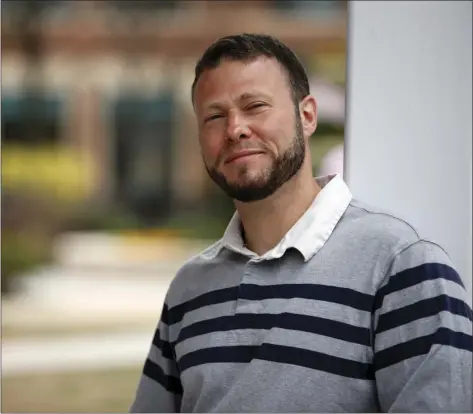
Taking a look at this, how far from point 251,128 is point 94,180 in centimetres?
460

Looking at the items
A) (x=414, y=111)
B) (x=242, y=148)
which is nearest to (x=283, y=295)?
(x=242, y=148)

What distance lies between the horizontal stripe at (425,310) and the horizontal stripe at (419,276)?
3cm

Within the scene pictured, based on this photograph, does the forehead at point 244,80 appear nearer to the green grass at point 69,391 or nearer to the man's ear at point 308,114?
the man's ear at point 308,114

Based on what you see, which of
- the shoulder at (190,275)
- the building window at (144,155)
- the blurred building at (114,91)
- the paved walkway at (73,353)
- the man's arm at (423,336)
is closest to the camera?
the man's arm at (423,336)

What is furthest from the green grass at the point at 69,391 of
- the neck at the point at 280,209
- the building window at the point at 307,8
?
the neck at the point at 280,209

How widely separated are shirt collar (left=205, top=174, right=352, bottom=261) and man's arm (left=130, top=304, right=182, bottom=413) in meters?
0.23

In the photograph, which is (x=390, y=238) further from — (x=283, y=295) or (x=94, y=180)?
(x=94, y=180)

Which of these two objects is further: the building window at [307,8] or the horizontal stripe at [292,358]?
the building window at [307,8]

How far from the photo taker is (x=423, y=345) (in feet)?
3.05

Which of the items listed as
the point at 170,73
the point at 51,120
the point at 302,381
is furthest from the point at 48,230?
the point at 302,381

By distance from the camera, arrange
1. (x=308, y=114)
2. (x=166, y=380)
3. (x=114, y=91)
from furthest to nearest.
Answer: (x=114, y=91), (x=166, y=380), (x=308, y=114)

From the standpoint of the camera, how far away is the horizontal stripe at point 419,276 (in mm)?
951

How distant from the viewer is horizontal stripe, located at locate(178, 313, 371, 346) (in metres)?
0.99

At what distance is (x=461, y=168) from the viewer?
4.60 feet
